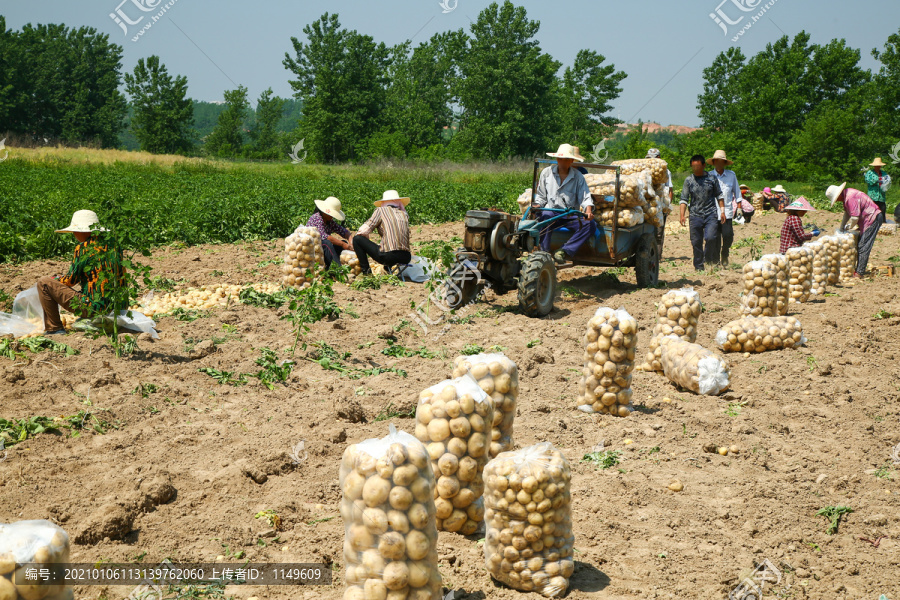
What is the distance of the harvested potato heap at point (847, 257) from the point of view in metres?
11.9

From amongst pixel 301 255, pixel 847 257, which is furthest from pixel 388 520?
pixel 847 257

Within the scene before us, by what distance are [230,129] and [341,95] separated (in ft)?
75.6

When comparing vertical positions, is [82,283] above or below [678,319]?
above

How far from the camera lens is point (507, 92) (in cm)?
5416

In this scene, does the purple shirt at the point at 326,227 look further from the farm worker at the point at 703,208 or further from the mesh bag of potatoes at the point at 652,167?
the farm worker at the point at 703,208

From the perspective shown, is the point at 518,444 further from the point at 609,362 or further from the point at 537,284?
the point at 537,284

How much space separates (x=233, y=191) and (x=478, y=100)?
38.4 meters

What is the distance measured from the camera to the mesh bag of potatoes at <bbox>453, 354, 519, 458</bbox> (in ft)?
12.6

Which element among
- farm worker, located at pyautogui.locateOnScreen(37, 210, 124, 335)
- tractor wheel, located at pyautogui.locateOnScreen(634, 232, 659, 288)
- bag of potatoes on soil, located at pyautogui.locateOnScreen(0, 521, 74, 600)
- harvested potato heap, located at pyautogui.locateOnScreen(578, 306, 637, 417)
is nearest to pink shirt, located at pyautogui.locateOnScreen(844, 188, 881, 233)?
tractor wheel, located at pyautogui.locateOnScreen(634, 232, 659, 288)

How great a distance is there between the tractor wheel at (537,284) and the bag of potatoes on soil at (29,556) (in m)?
6.67

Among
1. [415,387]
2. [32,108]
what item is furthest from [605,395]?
[32,108]

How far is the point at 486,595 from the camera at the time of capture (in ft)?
10.4

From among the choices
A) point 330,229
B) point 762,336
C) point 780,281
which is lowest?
point 762,336

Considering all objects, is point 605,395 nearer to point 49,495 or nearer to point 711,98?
point 49,495
